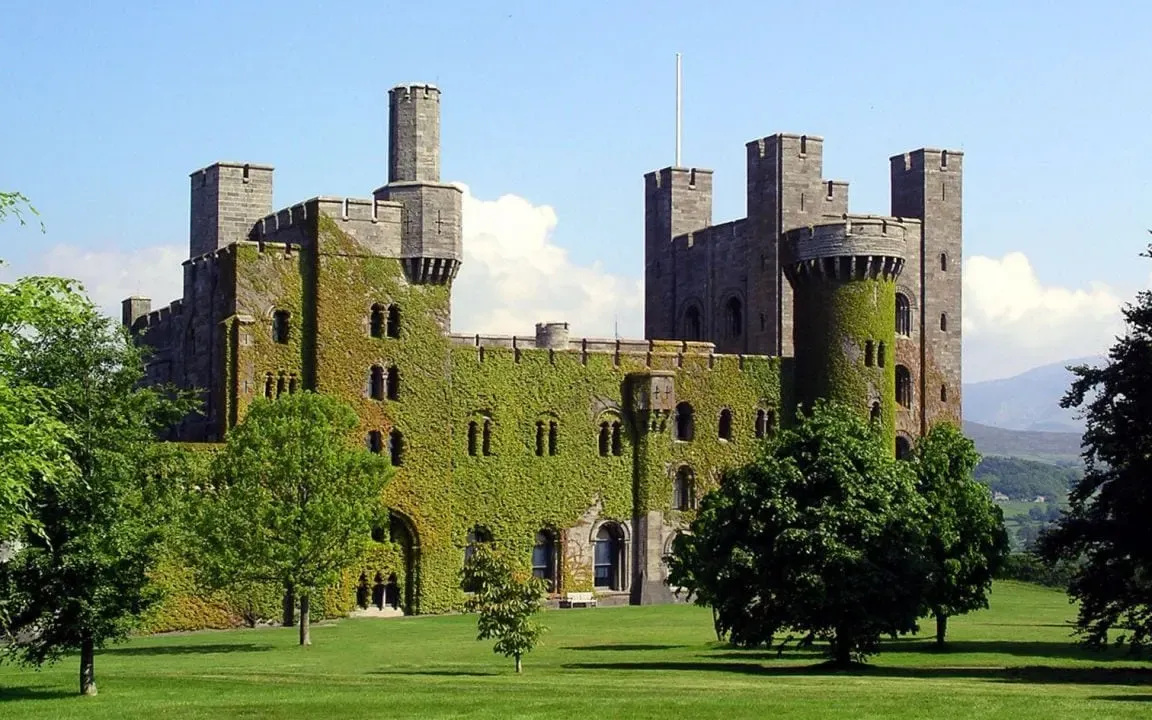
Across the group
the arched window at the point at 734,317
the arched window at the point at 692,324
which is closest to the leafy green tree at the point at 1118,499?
the arched window at the point at 734,317

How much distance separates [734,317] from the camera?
9469cm

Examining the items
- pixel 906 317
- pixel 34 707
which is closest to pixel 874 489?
pixel 34 707

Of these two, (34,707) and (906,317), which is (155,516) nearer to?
(34,707)

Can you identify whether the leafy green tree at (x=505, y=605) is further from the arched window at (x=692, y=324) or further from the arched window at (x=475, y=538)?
the arched window at (x=692, y=324)

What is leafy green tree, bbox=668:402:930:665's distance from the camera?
53.2m

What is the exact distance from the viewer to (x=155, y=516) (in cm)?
4784

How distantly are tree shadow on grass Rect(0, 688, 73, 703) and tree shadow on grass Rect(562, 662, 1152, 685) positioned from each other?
43.4 feet

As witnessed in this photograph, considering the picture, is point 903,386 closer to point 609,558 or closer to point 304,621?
point 609,558

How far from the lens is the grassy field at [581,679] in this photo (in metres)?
42.1

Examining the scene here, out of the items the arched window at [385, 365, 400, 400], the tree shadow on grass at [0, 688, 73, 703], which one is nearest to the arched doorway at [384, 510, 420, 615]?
the arched window at [385, 365, 400, 400]

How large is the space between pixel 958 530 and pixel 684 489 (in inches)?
1009

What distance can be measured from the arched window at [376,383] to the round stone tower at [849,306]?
1871cm

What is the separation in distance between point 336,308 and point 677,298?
23234mm

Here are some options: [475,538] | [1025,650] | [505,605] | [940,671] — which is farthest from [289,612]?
[940,671]
